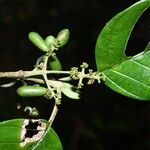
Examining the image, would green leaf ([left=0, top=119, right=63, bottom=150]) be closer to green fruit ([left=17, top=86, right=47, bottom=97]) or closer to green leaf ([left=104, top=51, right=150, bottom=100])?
green fruit ([left=17, top=86, right=47, bottom=97])

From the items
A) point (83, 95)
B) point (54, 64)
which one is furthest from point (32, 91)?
point (83, 95)

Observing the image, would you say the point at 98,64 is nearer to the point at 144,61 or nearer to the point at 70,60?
the point at 144,61

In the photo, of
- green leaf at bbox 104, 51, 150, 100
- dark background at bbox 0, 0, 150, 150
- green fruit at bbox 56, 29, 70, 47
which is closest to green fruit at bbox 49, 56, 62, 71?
green fruit at bbox 56, 29, 70, 47

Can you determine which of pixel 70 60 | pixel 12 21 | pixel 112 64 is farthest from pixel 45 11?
pixel 112 64

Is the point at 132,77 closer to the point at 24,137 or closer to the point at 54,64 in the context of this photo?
the point at 54,64

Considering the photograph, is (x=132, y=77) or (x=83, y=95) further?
(x=83, y=95)

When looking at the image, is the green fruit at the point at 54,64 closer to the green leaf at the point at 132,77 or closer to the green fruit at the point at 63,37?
the green fruit at the point at 63,37
